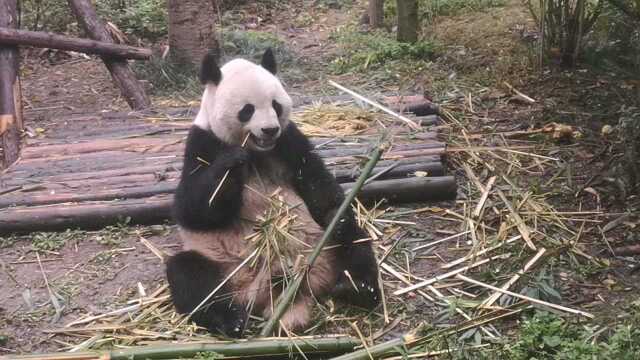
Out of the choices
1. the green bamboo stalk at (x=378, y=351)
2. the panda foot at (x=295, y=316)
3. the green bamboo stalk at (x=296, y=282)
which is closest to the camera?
the green bamboo stalk at (x=378, y=351)

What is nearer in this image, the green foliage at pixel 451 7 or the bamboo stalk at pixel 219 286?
the bamboo stalk at pixel 219 286

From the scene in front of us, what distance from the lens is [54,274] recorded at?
16.2 ft

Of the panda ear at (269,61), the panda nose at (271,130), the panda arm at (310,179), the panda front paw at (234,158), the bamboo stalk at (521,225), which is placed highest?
the panda ear at (269,61)

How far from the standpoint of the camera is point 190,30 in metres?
9.03

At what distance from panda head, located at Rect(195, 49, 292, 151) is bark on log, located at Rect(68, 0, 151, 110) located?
13.6ft

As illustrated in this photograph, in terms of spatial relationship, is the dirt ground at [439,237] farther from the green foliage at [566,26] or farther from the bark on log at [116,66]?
the bark on log at [116,66]

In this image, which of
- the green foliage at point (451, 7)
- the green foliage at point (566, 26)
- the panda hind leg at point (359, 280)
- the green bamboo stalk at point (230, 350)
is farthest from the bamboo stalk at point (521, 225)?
the green foliage at point (451, 7)

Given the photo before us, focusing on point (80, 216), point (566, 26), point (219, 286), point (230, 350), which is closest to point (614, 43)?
point (566, 26)

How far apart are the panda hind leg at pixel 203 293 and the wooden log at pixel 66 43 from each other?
445 centimetres

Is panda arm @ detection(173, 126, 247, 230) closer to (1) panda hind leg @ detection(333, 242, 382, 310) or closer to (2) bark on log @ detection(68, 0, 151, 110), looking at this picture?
(1) panda hind leg @ detection(333, 242, 382, 310)

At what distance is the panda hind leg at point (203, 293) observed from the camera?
3.94 metres

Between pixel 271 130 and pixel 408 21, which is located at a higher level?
pixel 271 130

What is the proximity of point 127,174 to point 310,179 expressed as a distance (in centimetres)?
219

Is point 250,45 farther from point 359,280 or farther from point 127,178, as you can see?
point 359,280
